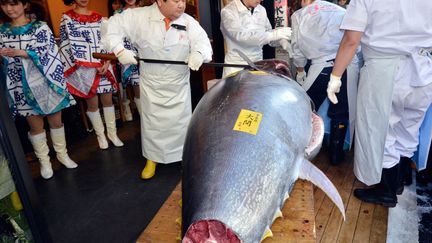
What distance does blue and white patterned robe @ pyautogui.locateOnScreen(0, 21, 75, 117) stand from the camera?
2.85m

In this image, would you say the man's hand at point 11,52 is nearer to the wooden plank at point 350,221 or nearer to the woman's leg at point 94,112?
the woman's leg at point 94,112

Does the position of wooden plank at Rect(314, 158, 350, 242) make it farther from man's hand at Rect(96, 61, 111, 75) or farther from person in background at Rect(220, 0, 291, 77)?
man's hand at Rect(96, 61, 111, 75)

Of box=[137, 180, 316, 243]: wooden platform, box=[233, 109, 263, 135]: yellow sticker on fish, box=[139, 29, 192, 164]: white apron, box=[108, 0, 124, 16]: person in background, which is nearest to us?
box=[233, 109, 263, 135]: yellow sticker on fish

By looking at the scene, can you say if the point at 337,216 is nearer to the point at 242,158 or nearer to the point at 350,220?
the point at 350,220

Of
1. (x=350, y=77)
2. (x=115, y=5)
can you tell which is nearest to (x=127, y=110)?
(x=115, y=5)

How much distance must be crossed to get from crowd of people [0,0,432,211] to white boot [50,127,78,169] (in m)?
0.01

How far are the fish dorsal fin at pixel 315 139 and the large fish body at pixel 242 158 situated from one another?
0.04m

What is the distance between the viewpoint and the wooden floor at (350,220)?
2133mm

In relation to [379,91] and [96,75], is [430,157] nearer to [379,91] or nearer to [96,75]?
[379,91]

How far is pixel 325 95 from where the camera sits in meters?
2.98

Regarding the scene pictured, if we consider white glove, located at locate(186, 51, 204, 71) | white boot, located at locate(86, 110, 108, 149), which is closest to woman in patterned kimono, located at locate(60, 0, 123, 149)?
white boot, located at locate(86, 110, 108, 149)

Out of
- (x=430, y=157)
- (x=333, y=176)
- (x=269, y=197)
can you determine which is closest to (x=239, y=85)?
(x=269, y=197)

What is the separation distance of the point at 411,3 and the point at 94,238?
268 cm

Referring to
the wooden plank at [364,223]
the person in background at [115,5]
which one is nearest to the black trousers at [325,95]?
the wooden plank at [364,223]
